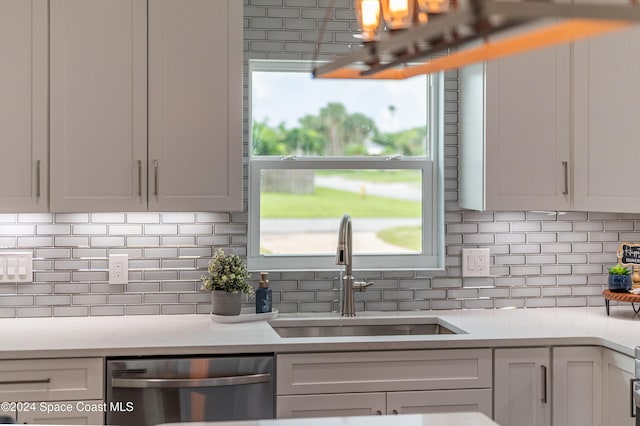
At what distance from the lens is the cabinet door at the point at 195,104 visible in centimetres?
353

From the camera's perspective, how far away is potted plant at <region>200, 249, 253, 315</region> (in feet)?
12.0

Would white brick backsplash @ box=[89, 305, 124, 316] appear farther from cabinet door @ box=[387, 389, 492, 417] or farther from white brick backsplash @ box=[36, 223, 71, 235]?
cabinet door @ box=[387, 389, 492, 417]

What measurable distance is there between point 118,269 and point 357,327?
3.72 feet

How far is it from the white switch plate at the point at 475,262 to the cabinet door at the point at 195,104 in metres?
1.19

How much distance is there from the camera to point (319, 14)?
4004mm

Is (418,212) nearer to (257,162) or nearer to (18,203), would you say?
(257,162)

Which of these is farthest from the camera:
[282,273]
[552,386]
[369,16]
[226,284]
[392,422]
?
[282,273]

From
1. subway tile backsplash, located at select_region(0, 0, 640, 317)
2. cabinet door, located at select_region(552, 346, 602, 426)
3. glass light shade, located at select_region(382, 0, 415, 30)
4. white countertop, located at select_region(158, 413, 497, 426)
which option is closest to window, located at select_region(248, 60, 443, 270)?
subway tile backsplash, located at select_region(0, 0, 640, 317)

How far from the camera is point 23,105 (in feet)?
11.3

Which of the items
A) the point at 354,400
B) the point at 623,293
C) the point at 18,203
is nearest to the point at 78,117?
the point at 18,203

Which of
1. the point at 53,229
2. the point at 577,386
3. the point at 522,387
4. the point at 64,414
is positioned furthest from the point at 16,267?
the point at 577,386

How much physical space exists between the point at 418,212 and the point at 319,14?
3.57ft

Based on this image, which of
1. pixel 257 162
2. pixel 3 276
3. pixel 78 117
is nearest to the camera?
pixel 78 117

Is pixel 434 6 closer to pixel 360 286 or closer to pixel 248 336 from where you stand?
pixel 248 336
